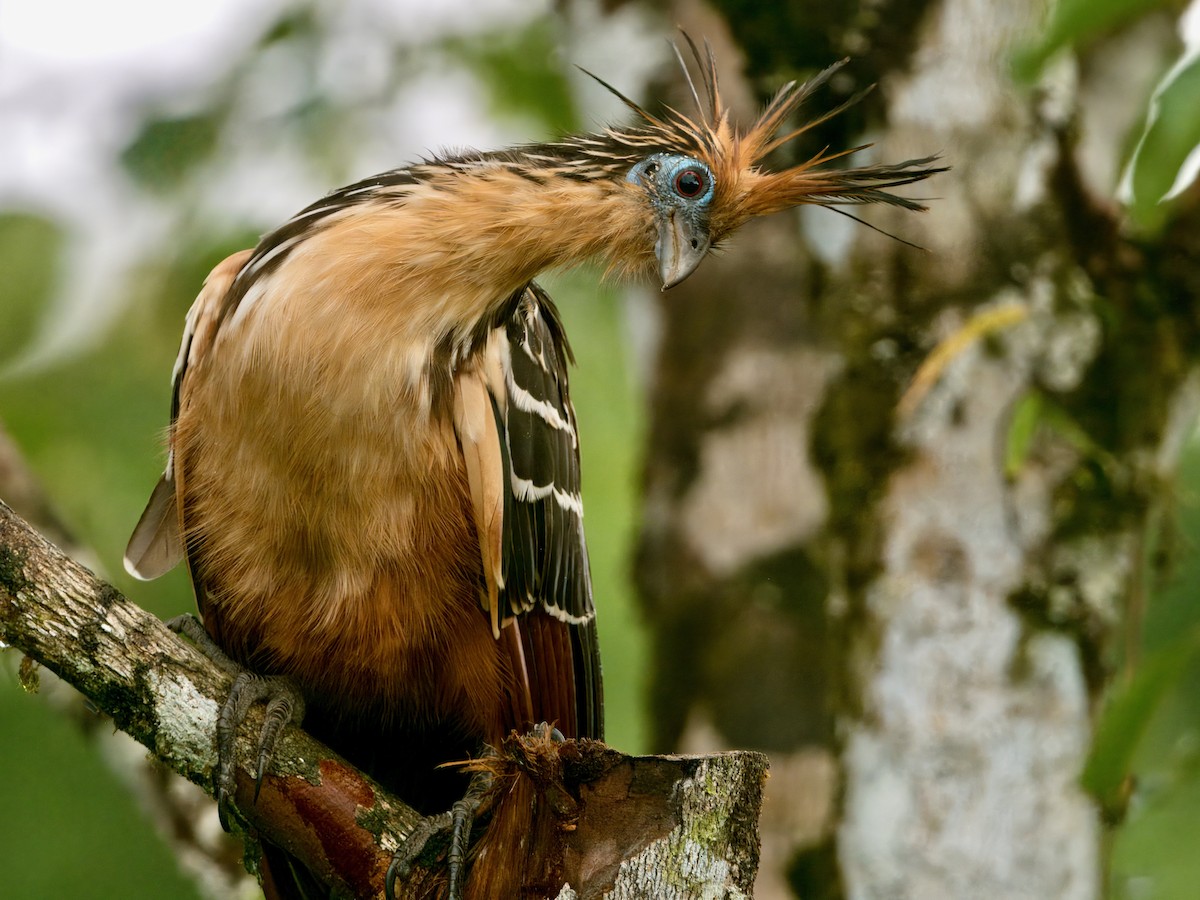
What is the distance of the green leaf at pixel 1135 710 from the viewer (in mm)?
2354

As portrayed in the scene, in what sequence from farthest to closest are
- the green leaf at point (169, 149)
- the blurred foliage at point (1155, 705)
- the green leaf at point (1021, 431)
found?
the green leaf at point (169, 149)
the green leaf at point (1021, 431)
the blurred foliage at point (1155, 705)

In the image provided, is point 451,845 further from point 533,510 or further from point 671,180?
point 671,180

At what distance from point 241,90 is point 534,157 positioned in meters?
3.72

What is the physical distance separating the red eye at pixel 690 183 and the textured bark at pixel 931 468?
1054mm

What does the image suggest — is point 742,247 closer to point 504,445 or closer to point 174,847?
point 504,445

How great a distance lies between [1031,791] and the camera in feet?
10.6

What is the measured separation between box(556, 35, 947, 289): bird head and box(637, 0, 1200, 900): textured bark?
0.79 metres

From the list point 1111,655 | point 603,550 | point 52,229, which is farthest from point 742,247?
point 603,550

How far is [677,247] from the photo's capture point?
9.01ft

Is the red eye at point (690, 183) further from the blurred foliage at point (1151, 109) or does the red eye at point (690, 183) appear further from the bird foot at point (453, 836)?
the bird foot at point (453, 836)

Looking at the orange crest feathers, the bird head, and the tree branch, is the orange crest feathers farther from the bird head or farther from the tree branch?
the tree branch

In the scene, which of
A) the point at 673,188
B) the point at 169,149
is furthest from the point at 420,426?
the point at 169,149

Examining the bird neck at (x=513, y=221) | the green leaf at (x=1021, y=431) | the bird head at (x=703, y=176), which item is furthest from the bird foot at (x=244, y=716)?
the green leaf at (x=1021, y=431)

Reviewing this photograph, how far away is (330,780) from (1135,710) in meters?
1.52
